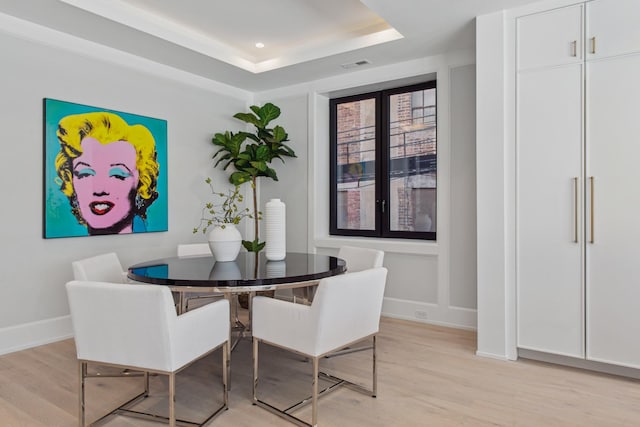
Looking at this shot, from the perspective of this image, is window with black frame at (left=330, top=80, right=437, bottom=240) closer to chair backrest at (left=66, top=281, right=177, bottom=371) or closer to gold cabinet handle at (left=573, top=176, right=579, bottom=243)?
gold cabinet handle at (left=573, top=176, right=579, bottom=243)

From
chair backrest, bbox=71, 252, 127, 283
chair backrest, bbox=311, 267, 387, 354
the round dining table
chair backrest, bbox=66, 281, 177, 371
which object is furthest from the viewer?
chair backrest, bbox=71, 252, 127, 283

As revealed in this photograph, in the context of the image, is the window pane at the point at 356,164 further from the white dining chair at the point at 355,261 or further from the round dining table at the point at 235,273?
the round dining table at the point at 235,273

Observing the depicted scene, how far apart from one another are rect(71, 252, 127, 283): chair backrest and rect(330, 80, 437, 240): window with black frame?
102 inches

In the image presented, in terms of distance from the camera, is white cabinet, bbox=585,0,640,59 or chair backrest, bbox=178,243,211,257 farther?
chair backrest, bbox=178,243,211,257

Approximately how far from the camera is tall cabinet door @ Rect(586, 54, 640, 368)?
8.64ft

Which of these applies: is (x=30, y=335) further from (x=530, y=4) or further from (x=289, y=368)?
(x=530, y=4)

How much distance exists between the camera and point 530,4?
9.68 feet

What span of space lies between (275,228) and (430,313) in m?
1.95

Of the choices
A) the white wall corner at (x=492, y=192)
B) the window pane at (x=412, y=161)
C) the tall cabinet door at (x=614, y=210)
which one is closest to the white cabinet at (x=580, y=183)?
the tall cabinet door at (x=614, y=210)

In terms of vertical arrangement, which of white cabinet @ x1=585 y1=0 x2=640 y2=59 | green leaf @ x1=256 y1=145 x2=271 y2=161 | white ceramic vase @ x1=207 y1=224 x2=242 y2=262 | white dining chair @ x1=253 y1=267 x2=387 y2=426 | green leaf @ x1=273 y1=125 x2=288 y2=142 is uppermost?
white cabinet @ x1=585 y1=0 x2=640 y2=59

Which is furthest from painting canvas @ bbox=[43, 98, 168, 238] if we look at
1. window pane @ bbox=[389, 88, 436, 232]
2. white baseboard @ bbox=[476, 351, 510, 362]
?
white baseboard @ bbox=[476, 351, 510, 362]

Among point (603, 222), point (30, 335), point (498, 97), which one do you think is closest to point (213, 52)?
point (498, 97)

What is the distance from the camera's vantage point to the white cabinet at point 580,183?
8.70 ft

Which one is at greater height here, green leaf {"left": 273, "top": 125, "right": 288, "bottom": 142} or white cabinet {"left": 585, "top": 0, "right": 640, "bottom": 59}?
white cabinet {"left": 585, "top": 0, "right": 640, "bottom": 59}
